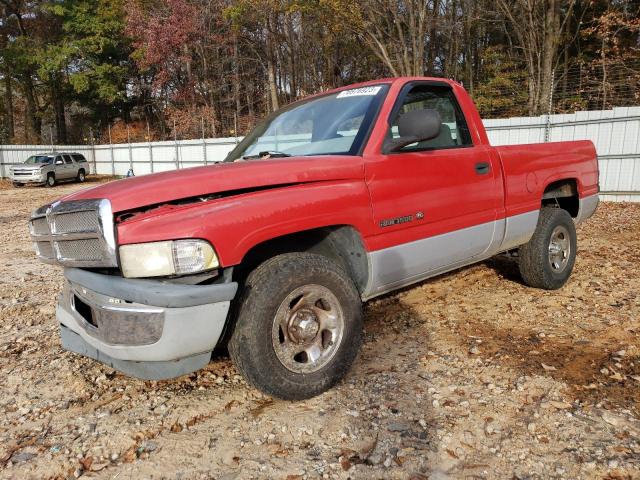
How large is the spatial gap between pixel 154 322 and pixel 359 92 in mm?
2218

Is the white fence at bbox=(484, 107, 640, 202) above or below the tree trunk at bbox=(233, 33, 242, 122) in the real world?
below

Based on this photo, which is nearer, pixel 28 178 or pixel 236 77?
pixel 28 178

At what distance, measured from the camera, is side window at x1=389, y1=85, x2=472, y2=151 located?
3523 mm

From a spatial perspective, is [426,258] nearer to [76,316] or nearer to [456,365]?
[456,365]

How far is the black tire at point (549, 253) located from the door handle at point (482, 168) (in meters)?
1.13

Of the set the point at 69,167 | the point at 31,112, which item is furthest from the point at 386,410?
the point at 31,112

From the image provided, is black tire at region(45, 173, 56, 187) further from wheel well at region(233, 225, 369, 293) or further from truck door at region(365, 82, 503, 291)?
wheel well at region(233, 225, 369, 293)

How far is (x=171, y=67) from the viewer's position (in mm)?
32250

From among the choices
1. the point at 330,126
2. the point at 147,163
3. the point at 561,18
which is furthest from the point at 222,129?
the point at 330,126

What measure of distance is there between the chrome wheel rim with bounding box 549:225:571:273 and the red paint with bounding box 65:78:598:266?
2.09 feet

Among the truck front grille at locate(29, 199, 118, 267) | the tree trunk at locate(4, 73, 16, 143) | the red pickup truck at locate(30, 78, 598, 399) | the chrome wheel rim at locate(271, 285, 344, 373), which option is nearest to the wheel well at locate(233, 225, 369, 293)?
the red pickup truck at locate(30, 78, 598, 399)

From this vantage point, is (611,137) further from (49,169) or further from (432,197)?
(49,169)

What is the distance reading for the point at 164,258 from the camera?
2.27m

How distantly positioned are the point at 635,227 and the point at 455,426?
307 inches
